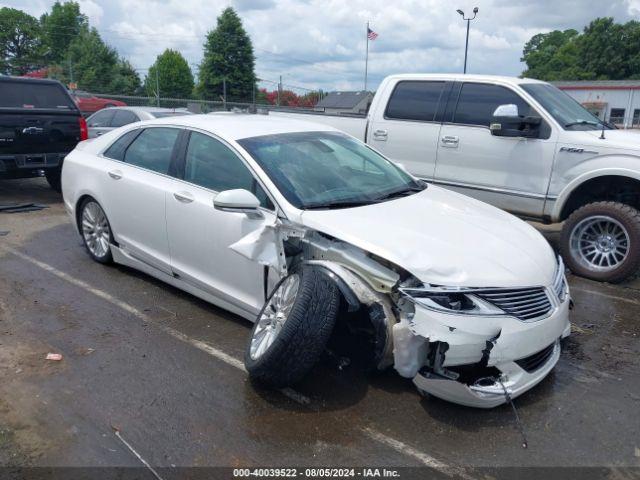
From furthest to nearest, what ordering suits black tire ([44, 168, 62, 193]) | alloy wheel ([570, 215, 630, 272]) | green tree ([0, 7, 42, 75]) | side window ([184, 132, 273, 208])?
1. green tree ([0, 7, 42, 75])
2. black tire ([44, 168, 62, 193])
3. alloy wheel ([570, 215, 630, 272])
4. side window ([184, 132, 273, 208])

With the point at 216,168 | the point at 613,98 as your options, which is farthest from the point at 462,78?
the point at 613,98

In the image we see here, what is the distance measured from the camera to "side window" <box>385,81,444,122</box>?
6.95 m

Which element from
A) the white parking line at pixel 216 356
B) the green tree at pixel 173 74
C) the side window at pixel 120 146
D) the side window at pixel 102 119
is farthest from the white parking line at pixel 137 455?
the green tree at pixel 173 74

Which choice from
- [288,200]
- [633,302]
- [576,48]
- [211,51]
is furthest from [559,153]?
[576,48]

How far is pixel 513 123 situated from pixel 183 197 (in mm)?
3672

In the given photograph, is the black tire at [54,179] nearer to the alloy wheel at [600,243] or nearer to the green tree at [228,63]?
the alloy wheel at [600,243]

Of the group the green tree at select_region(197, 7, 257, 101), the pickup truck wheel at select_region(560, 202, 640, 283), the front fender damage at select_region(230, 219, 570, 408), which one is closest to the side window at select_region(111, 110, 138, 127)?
the pickup truck wheel at select_region(560, 202, 640, 283)

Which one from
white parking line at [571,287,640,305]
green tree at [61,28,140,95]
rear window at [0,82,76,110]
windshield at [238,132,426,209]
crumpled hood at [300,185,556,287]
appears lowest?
white parking line at [571,287,640,305]

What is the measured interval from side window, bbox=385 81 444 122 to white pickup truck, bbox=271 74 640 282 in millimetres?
13

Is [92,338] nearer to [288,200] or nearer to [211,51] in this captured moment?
[288,200]

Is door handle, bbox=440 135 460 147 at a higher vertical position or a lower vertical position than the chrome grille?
higher

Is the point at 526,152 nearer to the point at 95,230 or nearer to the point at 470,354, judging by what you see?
the point at 470,354

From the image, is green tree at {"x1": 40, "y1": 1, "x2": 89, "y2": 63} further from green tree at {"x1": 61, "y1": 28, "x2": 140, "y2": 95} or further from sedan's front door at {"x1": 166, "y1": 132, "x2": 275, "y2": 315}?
sedan's front door at {"x1": 166, "y1": 132, "x2": 275, "y2": 315}

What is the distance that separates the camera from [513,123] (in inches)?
241
